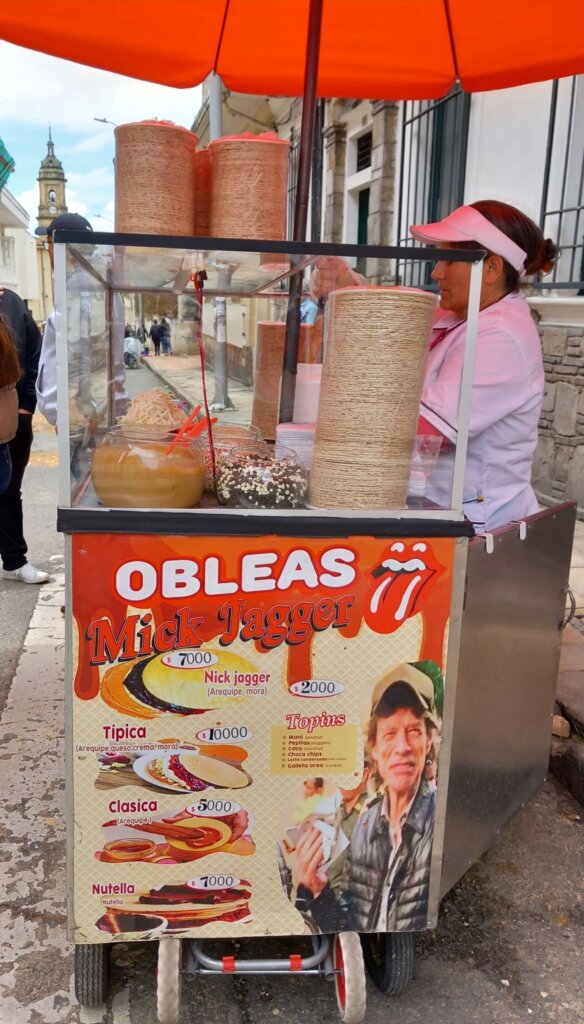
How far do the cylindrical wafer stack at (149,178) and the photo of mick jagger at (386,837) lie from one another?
3.87 ft

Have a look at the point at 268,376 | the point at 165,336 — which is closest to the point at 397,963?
the point at 268,376

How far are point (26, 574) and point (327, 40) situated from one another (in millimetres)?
3377

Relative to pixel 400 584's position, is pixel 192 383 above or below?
above

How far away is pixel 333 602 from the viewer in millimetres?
1702

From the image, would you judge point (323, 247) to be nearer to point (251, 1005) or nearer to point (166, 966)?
point (166, 966)

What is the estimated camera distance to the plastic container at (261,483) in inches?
68.1

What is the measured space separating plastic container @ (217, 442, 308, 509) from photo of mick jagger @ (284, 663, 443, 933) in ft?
1.52

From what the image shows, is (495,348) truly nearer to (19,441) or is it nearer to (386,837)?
(386,837)

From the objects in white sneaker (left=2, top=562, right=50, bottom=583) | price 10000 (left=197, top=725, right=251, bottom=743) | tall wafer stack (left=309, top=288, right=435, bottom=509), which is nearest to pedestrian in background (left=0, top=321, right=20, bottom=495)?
white sneaker (left=2, top=562, right=50, bottom=583)

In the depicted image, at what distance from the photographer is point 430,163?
8.78 meters

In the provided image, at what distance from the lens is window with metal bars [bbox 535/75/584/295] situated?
5.83 metres

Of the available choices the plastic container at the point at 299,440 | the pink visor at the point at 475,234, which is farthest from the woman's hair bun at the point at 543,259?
the plastic container at the point at 299,440

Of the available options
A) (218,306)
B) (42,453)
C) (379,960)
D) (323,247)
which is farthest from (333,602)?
(42,453)

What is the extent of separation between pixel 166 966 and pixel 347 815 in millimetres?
519
